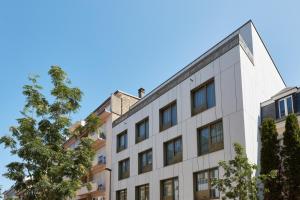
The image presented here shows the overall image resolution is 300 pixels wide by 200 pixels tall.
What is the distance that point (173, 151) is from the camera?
91.3 feet

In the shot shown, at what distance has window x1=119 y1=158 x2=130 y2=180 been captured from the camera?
34319 mm

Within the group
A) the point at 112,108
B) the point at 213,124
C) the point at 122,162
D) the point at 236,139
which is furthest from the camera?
the point at 112,108

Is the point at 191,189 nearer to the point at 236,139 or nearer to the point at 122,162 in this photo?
the point at 236,139

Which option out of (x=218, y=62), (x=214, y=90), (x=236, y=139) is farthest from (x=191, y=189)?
(x=218, y=62)

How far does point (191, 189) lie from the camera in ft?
81.4

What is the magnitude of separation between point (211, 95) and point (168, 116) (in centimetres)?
520

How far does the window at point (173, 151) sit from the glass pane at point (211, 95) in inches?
144

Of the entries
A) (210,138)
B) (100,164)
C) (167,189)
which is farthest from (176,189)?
(100,164)

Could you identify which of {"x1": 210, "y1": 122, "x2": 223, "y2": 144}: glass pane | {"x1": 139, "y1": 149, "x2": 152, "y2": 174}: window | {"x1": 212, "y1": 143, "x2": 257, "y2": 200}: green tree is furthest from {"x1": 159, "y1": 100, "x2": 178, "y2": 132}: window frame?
{"x1": 212, "y1": 143, "x2": 257, "y2": 200}: green tree

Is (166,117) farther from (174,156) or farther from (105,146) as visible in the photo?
(105,146)

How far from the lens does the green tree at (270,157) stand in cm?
1961

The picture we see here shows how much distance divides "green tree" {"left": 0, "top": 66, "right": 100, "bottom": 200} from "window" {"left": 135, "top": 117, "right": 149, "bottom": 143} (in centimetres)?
1644

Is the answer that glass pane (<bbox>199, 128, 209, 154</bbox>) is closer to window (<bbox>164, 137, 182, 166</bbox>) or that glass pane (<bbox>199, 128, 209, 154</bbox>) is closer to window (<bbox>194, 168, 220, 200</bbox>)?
window (<bbox>194, 168, 220, 200</bbox>)

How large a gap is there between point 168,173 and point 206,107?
5.63 metres
